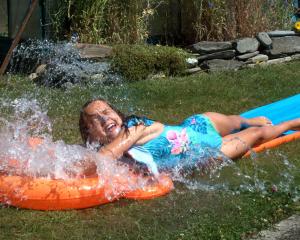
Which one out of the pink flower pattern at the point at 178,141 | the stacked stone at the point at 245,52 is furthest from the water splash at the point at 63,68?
the pink flower pattern at the point at 178,141

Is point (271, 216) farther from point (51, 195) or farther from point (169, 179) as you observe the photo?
point (51, 195)

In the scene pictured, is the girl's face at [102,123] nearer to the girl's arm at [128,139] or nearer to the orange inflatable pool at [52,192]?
the girl's arm at [128,139]

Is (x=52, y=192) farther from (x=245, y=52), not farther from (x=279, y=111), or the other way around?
(x=245, y=52)

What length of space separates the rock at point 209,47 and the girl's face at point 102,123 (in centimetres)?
466

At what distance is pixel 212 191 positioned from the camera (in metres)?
4.35

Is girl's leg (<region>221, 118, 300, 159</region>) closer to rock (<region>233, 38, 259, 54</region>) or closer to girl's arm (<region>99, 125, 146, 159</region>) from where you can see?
girl's arm (<region>99, 125, 146, 159</region>)

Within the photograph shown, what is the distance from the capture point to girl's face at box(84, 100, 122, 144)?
4.54 m

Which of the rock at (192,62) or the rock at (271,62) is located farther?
the rock at (271,62)

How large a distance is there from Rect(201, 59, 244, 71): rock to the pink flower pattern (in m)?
4.13

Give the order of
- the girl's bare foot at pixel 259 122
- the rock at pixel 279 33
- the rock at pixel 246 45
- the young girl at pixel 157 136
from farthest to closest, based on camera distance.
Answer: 1. the rock at pixel 279 33
2. the rock at pixel 246 45
3. the girl's bare foot at pixel 259 122
4. the young girl at pixel 157 136

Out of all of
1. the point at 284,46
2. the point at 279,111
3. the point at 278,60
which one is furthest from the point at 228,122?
the point at 284,46

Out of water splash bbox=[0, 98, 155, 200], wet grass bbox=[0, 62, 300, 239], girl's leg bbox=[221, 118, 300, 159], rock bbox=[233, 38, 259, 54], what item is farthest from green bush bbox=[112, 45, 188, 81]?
water splash bbox=[0, 98, 155, 200]

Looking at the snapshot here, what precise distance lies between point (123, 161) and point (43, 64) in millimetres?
4724

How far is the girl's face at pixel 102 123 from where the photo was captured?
14.9 feet
